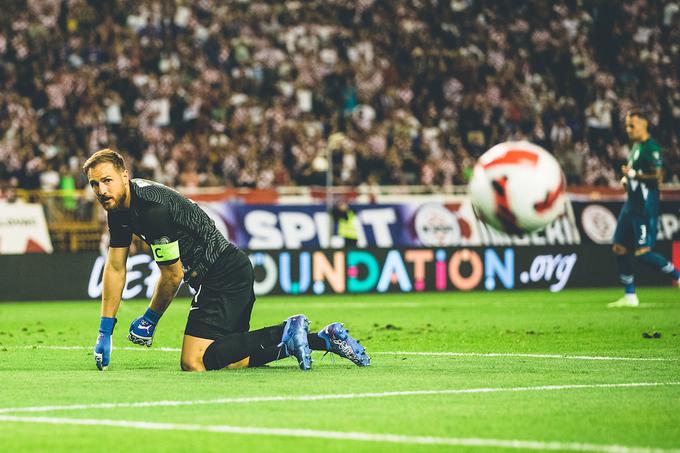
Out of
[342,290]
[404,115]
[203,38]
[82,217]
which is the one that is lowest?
[342,290]

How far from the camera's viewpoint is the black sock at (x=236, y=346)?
31.7 ft

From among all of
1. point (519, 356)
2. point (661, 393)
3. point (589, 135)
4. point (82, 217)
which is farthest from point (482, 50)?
point (661, 393)

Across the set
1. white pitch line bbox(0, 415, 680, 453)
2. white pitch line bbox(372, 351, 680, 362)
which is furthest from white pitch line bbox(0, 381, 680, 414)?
white pitch line bbox(372, 351, 680, 362)

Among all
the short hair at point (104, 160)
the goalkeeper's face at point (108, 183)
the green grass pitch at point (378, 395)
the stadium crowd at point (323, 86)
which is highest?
the stadium crowd at point (323, 86)

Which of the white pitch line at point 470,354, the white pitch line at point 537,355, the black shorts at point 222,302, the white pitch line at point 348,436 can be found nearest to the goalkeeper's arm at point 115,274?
the black shorts at point 222,302

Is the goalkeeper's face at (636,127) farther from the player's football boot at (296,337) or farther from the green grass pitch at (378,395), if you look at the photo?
the player's football boot at (296,337)

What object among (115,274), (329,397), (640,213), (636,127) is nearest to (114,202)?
(115,274)

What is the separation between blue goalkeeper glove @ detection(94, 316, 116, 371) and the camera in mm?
9555

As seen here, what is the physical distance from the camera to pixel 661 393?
8.07 metres

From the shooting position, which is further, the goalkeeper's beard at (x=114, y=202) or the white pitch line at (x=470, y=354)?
the white pitch line at (x=470, y=354)

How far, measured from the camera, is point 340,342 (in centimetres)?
961

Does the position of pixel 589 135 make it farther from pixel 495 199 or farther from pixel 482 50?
pixel 495 199

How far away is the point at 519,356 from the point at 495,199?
12.1 feet

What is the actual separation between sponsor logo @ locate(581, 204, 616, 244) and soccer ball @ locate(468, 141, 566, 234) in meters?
13.8
